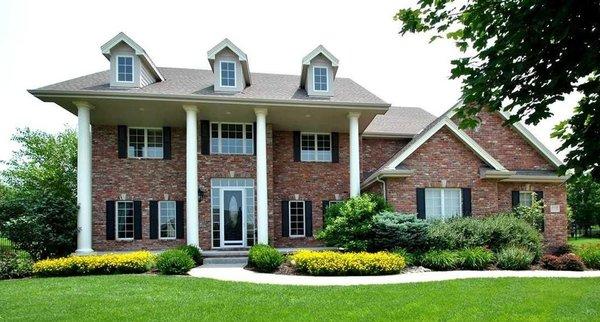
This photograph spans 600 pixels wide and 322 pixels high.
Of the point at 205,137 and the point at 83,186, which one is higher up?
the point at 205,137

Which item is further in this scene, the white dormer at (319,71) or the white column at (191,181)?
the white dormer at (319,71)

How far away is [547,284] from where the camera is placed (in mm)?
10820

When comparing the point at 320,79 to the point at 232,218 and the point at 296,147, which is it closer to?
the point at 296,147

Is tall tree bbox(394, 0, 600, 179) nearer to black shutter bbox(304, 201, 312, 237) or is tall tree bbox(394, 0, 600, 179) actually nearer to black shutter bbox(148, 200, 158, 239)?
black shutter bbox(304, 201, 312, 237)

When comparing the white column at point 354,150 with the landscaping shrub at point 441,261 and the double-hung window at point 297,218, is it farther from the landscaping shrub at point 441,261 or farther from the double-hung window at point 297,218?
the landscaping shrub at point 441,261

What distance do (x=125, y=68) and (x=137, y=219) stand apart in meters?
6.25

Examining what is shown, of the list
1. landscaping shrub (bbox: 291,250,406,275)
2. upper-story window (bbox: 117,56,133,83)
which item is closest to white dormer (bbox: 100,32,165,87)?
upper-story window (bbox: 117,56,133,83)

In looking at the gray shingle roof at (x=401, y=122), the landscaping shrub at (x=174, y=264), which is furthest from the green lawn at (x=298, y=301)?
the gray shingle roof at (x=401, y=122)

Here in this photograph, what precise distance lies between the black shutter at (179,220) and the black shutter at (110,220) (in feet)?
8.32

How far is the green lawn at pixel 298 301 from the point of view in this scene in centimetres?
779

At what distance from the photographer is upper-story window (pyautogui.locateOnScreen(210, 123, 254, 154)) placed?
19.5 m

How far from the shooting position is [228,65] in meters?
18.2

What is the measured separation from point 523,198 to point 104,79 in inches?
702

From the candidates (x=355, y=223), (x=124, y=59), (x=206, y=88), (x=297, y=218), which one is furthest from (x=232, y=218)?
(x=124, y=59)
